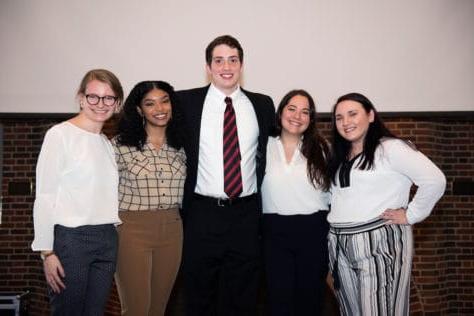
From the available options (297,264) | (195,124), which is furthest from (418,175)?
(195,124)

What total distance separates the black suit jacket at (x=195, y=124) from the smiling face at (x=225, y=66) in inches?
5.7

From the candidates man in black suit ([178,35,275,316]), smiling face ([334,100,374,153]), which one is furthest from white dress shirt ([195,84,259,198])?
smiling face ([334,100,374,153])

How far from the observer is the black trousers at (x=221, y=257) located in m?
2.48

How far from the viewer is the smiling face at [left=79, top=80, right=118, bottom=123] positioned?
2178mm

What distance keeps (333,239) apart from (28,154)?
3.51 metres

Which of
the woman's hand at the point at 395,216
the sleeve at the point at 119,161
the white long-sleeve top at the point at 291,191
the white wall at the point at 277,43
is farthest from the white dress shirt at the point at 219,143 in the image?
the white wall at the point at 277,43

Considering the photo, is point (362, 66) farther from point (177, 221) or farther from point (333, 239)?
point (177, 221)

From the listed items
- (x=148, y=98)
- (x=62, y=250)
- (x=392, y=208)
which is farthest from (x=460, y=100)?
(x=62, y=250)

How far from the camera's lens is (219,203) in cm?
249

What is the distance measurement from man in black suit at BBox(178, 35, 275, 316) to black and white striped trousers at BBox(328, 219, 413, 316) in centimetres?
53

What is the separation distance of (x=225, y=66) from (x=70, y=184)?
1.11 m

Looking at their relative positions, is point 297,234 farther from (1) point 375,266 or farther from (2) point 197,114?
(2) point 197,114

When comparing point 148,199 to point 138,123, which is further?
point 138,123

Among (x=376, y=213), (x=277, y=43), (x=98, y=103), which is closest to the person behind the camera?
(x=98, y=103)
